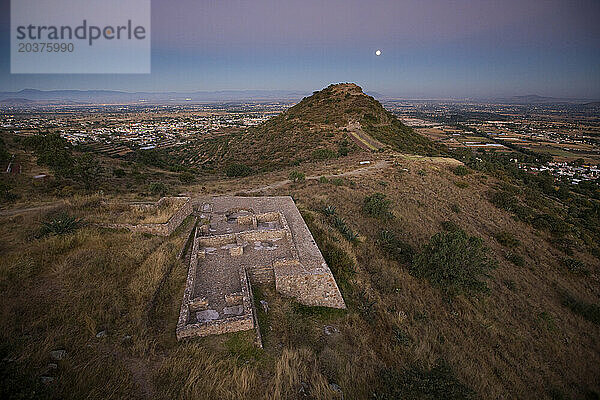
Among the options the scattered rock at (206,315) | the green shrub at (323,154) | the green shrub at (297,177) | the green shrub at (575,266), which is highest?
the green shrub at (323,154)

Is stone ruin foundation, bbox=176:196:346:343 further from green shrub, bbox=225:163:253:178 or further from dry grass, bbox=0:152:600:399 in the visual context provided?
green shrub, bbox=225:163:253:178

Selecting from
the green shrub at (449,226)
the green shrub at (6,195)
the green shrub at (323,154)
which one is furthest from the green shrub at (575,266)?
the green shrub at (6,195)

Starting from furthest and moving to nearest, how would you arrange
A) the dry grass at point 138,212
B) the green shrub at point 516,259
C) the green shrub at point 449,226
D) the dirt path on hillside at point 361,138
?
the dirt path on hillside at point 361,138
the green shrub at point 449,226
the green shrub at point 516,259
the dry grass at point 138,212

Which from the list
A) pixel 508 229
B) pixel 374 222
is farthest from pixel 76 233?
pixel 508 229

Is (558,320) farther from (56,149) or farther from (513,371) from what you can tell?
(56,149)

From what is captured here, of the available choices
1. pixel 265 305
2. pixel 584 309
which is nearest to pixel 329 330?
pixel 265 305

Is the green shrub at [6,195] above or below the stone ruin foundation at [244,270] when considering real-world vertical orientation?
above

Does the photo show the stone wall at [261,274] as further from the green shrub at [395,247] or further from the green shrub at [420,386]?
the green shrub at [395,247]

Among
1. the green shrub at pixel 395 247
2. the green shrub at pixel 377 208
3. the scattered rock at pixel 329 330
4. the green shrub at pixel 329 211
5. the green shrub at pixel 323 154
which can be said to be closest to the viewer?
the scattered rock at pixel 329 330
